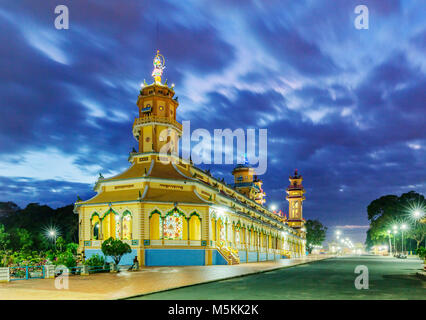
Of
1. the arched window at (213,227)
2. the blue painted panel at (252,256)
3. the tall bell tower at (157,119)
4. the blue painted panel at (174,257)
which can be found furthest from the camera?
the blue painted panel at (252,256)

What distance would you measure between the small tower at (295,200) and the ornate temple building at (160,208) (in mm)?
74034

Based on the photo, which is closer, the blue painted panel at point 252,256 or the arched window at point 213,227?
the arched window at point 213,227

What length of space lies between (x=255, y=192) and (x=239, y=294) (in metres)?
75.4

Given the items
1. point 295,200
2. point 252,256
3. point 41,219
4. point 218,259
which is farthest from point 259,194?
point 218,259

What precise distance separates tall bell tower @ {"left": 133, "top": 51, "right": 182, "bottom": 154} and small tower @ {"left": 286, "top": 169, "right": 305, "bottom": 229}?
273ft

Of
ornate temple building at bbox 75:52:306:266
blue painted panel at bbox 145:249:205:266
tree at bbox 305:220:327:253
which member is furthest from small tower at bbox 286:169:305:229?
blue painted panel at bbox 145:249:205:266

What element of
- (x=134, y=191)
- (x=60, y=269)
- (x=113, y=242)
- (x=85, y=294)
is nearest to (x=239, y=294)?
(x=85, y=294)

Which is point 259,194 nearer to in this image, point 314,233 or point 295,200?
point 295,200

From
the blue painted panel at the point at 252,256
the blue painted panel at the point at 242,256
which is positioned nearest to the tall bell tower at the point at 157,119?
the blue painted panel at the point at 242,256

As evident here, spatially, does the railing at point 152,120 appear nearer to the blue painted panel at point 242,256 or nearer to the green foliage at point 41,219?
the blue painted panel at point 242,256

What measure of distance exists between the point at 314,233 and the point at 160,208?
117 metres

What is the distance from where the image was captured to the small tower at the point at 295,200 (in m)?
125
